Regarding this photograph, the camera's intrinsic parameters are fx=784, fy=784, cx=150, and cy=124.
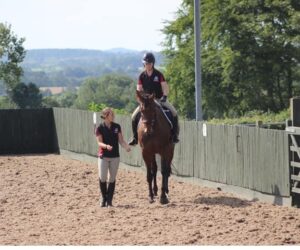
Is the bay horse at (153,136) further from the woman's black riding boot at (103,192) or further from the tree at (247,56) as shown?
the tree at (247,56)

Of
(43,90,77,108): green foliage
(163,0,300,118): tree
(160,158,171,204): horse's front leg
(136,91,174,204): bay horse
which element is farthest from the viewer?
(43,90,77,108): green foliage

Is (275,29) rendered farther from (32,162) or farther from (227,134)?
(227,134)

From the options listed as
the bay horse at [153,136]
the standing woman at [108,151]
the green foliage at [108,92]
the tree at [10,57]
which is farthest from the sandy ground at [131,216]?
the green foliage at [108,92]

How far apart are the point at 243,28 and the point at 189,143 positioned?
89.6ft

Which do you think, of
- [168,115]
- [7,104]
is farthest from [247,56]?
[7,104]

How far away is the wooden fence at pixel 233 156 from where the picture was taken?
47.1ft

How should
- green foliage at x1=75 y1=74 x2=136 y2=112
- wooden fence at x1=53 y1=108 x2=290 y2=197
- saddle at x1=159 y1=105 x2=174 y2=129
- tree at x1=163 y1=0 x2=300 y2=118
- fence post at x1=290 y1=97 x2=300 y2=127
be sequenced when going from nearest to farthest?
fence post at x1=290 y1=97 x2=300 y2=127 < wooden fence at x1=53 y1=108 x2=290 y2=197 < saddle at x1=159 y1=105 x2=174 y2=129 < tree at x1=163 y1=0 x2=300 y2=118 < green foliage at x1=75 y1=74 x2=136 y2=112

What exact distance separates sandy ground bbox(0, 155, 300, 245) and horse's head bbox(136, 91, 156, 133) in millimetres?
1549

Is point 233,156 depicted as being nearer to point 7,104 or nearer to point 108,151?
point 108,151

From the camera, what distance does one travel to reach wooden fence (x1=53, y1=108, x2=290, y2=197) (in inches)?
565

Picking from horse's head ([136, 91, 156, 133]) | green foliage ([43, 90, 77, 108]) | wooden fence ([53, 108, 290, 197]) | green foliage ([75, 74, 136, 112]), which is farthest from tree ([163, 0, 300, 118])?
green foliage ([75, 74, 136, 112])

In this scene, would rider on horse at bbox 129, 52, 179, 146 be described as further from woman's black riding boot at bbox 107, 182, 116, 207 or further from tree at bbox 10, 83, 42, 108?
tree at bbox 10, 83, 42, 108

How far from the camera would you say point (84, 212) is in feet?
45.6

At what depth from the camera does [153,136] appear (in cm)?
1490
